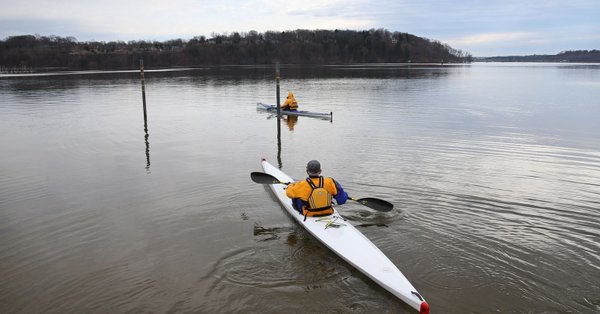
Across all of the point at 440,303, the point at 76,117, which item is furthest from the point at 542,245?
the point at 76,117

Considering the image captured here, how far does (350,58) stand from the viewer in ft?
553

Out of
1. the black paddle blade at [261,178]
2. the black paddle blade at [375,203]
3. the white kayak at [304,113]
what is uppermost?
the white kayak at [304,113]

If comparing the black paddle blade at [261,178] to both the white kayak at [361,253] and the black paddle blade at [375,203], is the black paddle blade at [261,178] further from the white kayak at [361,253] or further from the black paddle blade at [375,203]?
the black paddle blade at [375,203]

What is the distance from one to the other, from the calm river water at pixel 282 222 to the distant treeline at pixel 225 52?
133 meters

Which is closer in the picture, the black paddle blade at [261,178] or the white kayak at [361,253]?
the white kayak at [361,253]

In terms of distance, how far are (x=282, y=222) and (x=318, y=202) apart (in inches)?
56.5

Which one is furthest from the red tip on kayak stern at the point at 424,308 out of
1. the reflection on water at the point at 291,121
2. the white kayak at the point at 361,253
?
the reflection on water at the point at 291,121

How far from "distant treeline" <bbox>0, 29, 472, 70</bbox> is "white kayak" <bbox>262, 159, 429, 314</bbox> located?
141674 mm

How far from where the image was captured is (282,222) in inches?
382

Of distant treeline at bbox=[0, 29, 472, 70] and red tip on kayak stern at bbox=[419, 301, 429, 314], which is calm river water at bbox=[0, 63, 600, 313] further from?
distant treeline at bbox=[0, 29, 472, 70]

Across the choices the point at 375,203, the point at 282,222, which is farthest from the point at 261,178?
the point at 375,203

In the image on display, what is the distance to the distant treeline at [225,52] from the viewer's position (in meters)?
142

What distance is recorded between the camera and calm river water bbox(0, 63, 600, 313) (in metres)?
6.75

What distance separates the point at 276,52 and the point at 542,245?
16837 cm
